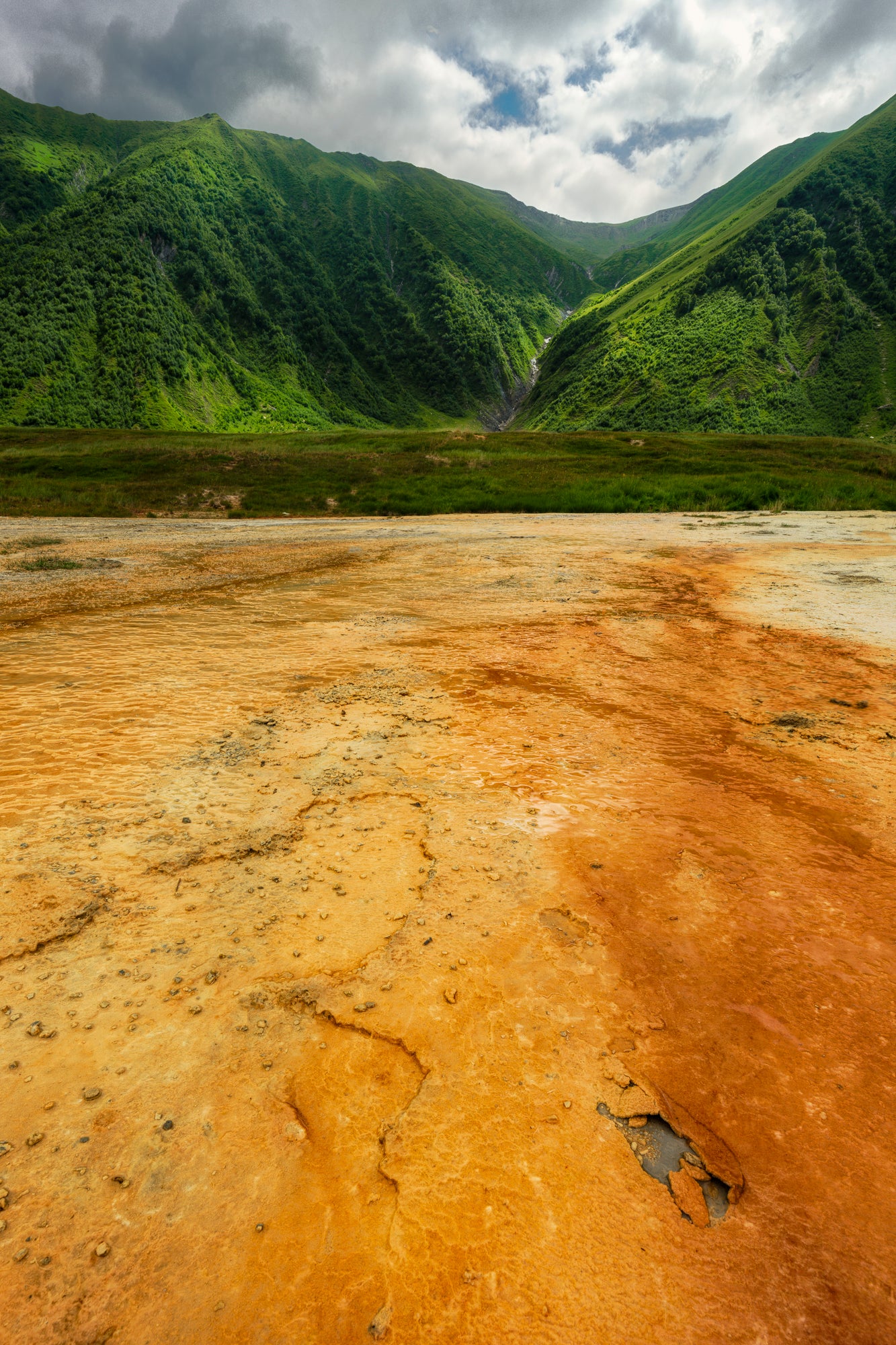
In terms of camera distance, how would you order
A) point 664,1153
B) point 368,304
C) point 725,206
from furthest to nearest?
point 725,206 → point 368,304 → point 664,1153

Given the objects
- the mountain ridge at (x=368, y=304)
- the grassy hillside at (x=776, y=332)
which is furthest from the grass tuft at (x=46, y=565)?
the mountain ridge at (x=368, y=304)

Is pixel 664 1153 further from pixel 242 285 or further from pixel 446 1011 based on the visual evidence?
pixel 242 285

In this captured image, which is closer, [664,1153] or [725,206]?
[664,1153]

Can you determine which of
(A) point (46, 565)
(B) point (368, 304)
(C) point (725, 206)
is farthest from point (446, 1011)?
(C) point (725, 206)

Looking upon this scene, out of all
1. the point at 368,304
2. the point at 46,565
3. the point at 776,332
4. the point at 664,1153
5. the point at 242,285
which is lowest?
the point at 46,565

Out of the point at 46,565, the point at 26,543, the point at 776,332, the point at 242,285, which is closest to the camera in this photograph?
the point at 46,565

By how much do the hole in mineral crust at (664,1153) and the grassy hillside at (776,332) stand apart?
78.3 meters

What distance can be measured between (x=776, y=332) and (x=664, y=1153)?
317ft

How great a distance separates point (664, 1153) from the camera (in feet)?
5.42

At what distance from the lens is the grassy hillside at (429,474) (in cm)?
2378

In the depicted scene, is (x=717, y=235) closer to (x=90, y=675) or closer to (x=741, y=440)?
Answer: (x=741, y=440)

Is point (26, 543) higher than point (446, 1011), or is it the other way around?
point (446, 1011)

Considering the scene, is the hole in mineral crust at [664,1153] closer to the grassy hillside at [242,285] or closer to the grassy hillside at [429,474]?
the grassy hillside at [429,474]

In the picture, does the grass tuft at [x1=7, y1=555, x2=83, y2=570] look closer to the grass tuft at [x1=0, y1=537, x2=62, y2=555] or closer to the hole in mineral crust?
the grass tuft at [x1=0, y1=537, x2=62, y2=555]
